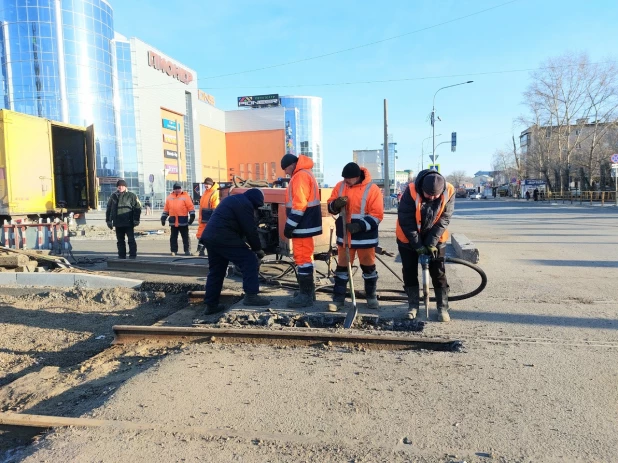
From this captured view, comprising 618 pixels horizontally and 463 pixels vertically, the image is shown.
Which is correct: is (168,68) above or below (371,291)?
above

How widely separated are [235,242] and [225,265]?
358 millimetres

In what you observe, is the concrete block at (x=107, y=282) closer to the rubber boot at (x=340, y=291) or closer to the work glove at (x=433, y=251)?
the rubber boot at (x=340, y=291)

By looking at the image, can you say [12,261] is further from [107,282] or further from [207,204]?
[207,204]

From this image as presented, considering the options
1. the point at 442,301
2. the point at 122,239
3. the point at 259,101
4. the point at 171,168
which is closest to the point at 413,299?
the point at 442,301

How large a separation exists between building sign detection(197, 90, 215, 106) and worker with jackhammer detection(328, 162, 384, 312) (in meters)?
60.8

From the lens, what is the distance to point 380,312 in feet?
16.8

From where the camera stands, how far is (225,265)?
539 cm

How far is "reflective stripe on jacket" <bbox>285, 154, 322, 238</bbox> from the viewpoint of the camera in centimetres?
506

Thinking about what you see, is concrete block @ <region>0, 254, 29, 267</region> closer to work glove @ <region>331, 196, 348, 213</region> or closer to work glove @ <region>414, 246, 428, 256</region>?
work glove @ <region>331, 196, 348, 213</region>

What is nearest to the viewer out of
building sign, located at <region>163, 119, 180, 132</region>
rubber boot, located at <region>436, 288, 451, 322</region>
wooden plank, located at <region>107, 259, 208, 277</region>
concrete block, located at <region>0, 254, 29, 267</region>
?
rubber boot, located at <region>436, 288, 451, 322</region>

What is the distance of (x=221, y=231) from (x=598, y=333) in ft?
13.2

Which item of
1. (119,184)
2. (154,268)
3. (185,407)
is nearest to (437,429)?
(185,407)

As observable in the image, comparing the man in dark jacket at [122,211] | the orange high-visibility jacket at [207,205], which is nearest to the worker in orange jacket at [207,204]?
the orange high-visibility jacket at [207,205]

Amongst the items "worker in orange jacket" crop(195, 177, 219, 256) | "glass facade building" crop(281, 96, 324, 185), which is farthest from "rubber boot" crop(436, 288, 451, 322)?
"glass facade building" crop(281, 96, 324, 185)
